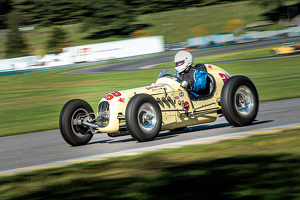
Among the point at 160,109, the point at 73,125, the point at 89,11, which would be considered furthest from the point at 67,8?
the point at 160,109

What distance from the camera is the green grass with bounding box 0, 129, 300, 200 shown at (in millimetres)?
4610

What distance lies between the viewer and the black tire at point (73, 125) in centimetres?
854

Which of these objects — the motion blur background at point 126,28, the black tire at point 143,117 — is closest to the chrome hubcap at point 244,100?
the black tire at point 143,117

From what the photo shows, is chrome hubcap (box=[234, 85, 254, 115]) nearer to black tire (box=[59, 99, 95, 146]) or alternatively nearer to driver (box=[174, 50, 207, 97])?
driver (box=[174, 50, 207, 97])

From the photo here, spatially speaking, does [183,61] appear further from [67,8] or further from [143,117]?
[67,8]

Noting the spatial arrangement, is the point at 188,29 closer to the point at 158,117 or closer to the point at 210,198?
the point at 158,117

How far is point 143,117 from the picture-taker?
26.5 ft

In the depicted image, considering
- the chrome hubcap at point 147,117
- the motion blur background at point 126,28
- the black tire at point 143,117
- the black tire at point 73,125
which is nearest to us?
the black tire at point 143,117

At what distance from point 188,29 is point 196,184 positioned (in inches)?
2065

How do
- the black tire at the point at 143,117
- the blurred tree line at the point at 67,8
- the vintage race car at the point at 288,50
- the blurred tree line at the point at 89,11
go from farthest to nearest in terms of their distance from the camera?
the blurred tree line at the point at 67,8 → the blurred tree line at the point at 89,11 → the vintage race car at the point at 288,50 → the black tire at the point at 143,117

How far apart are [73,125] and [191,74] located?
2485 millimetres

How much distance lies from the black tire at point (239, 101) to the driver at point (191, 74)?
1.75ft

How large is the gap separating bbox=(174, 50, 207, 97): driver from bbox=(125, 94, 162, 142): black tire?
119 cm

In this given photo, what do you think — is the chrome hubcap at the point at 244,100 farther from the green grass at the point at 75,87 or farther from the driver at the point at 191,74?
the green grass at the point at 75,87
